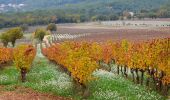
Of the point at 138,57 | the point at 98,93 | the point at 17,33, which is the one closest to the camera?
the point at 98,93

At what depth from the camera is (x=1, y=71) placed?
65938 mm

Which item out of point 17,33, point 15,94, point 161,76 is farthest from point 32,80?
point 17,33

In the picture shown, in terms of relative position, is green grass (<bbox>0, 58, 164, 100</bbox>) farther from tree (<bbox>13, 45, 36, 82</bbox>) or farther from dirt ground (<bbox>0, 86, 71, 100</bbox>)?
dirt ground (<bbox>0, 86, 71, 100</bbox>)

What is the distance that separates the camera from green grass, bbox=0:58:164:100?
138 ft

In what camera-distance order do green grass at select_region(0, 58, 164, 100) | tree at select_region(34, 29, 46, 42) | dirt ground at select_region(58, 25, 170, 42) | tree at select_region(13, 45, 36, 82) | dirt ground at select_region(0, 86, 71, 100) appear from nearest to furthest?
green grass at select_region(0, 58, 164, 100) < dirt ground at select_region(0, 86, 71, 100) < tree at select_region(13, 45, 36, 82) < dirt ground at select_region(58, 25, 170, 42) < tree at select_region(34, 29, 46, 42)

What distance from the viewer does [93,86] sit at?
46938 mm

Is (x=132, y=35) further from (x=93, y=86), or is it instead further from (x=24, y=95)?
(x=24, y=95)

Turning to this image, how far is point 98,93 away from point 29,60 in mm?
15852

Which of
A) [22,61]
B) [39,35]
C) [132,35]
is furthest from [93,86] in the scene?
[39,35]

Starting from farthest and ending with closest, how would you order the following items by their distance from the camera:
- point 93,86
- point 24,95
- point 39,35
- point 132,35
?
point 39,35 < point 132,35 < point 93,86 < point 24,95

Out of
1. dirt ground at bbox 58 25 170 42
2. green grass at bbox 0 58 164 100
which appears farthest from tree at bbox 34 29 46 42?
green grass at bbox 0 58 164 100

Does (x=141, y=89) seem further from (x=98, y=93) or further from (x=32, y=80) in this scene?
(x=32, y=80)

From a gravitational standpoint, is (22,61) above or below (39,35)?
above

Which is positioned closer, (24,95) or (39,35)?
(24,95)
